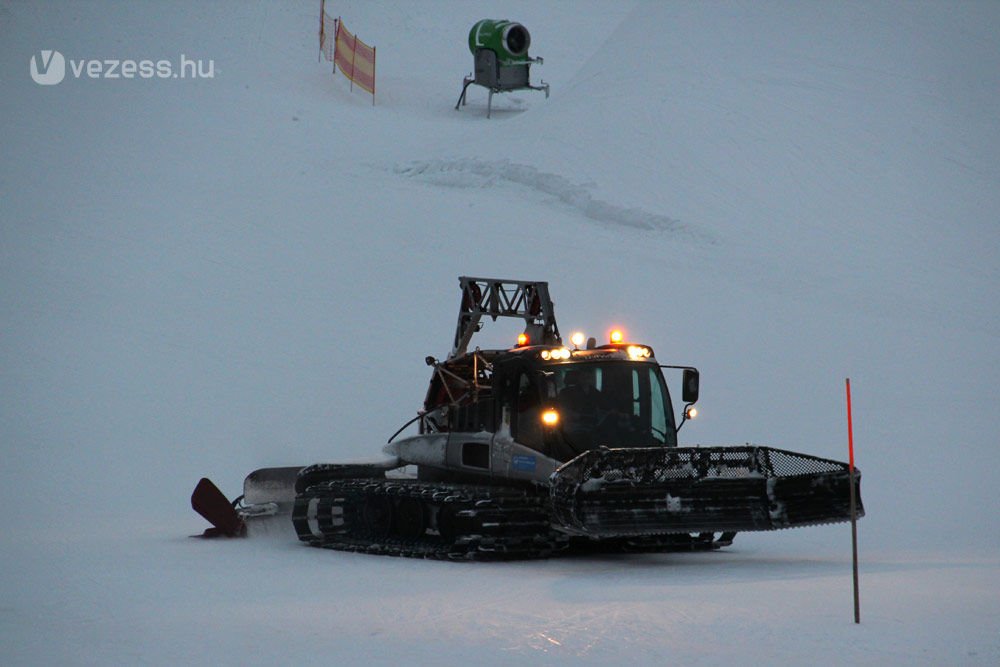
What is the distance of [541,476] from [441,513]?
3.71ft

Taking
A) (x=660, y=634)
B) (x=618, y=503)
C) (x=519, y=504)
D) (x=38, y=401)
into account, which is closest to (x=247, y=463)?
(x=38, y=401)

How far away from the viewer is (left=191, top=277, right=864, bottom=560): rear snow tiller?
11.9 meters

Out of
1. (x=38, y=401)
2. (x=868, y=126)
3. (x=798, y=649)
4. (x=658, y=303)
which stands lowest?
(x=798, y=649)

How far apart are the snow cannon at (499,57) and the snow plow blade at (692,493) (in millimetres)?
37722

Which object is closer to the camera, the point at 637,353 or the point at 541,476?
the point at 541,476

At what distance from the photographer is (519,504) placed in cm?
1316

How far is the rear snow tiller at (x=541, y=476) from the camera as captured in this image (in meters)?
11.9

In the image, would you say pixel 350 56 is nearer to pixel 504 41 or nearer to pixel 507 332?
pixel 504 41

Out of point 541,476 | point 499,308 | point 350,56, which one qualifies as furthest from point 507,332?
point 350,56

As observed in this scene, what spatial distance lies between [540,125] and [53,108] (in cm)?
1593

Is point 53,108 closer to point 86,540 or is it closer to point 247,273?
point 247,273

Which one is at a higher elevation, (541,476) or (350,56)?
(350,56)

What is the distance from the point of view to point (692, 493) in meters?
11.9

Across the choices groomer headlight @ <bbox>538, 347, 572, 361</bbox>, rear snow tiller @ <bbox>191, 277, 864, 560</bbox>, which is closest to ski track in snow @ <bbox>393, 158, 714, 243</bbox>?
rear snow tiller @ <bbox>191, 277, 864, 560</bbox>
